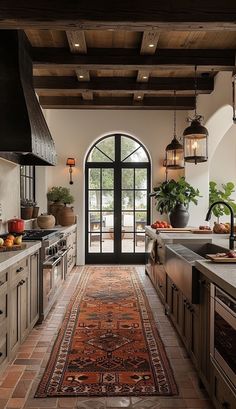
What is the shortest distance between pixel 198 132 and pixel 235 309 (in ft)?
10.2

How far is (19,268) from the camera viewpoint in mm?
3357

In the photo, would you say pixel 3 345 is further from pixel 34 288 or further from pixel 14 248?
pixel 34 288

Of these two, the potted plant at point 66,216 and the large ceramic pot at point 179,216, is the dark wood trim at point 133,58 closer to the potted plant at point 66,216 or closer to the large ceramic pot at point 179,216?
the large ceramic pot at point 179,216

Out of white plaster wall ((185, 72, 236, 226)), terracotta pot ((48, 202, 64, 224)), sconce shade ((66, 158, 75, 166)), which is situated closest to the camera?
white plaster wall ((185, 72, 236, 226))

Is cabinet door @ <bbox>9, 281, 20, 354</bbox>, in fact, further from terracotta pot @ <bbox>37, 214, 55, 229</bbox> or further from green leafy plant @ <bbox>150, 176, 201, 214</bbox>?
green leafy plant @ <bbox>150, 176, 201, 214</bbox>

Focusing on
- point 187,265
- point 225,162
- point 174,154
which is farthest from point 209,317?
point 225,162

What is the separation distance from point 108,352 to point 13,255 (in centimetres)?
125

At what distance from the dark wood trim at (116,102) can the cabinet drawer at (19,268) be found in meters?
4.65

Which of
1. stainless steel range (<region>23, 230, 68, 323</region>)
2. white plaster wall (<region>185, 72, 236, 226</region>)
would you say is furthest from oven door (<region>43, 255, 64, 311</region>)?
white plaster wall (<region>185, 72, 236, 226</region>)

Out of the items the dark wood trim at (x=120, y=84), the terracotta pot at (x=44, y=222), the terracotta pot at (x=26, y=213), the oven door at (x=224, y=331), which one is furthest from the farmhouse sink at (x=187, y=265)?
the dark wood trim at (x=120, y=84)

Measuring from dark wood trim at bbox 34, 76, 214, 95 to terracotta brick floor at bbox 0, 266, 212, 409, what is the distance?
4.04 m

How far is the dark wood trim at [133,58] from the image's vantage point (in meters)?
5.02

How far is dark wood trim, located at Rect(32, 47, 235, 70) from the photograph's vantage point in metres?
5.02
